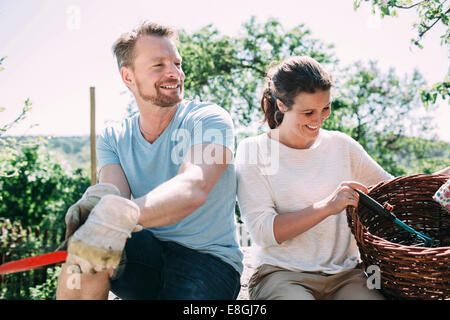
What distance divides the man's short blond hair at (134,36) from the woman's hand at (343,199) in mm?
1061

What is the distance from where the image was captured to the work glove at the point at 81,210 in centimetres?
121

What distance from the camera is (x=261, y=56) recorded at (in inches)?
280

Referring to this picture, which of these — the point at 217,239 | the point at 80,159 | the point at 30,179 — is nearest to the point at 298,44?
the point at 30,179

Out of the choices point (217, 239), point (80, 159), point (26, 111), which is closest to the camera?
point (217, 239)

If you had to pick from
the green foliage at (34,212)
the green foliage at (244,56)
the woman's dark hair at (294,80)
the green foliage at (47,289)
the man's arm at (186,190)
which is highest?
the green foliage at (244,56)

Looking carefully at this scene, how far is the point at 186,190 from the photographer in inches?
52.6

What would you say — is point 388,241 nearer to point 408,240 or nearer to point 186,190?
point 408,240

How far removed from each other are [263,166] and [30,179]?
18.7 feet

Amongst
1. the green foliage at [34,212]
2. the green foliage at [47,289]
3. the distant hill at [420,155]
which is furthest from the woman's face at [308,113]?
the distant hill at [420,155]

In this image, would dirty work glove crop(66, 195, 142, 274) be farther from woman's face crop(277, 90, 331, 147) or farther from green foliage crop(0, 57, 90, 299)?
green foliage crop(0, 57, 90, 299)

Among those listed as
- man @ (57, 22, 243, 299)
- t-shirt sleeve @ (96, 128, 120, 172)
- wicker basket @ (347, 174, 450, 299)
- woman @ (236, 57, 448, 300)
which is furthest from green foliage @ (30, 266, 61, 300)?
wicker basket @ (347, 174, 450, 299)

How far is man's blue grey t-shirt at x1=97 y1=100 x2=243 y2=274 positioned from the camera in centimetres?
168

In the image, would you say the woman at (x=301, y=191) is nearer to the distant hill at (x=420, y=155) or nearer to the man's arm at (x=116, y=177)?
the man's arm at (x=116, y=177)

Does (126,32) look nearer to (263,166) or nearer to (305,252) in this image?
(263,166)
